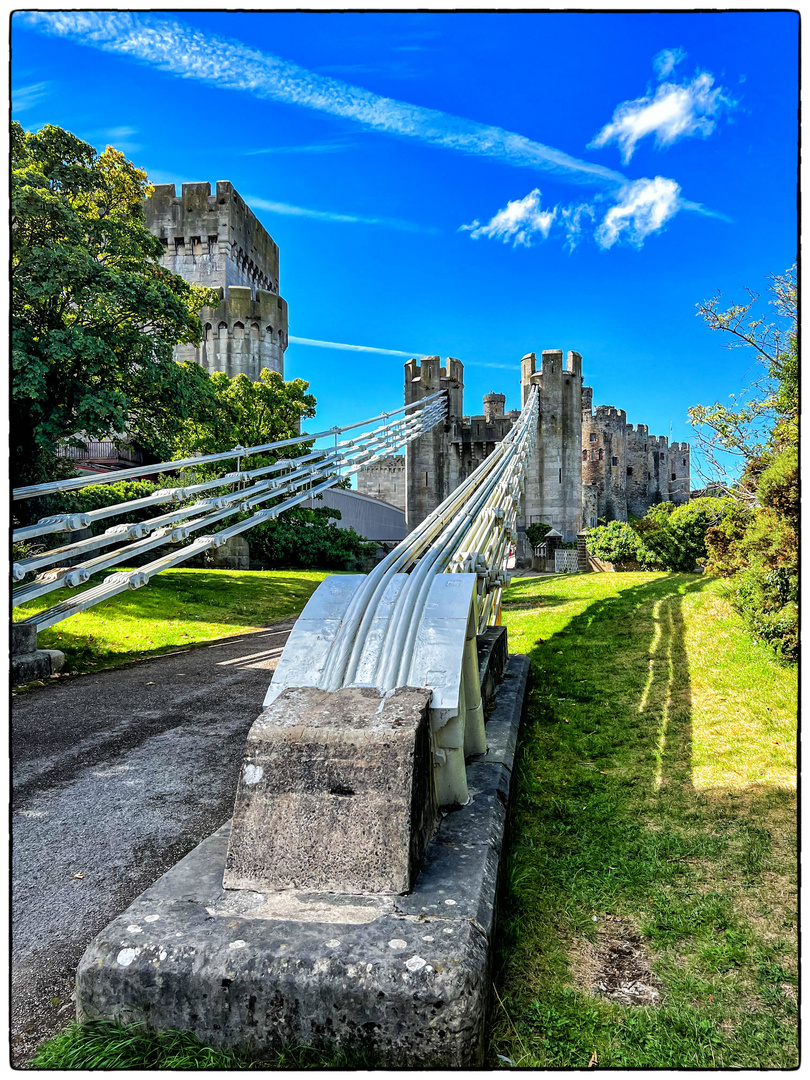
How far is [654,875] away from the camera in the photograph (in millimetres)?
2010

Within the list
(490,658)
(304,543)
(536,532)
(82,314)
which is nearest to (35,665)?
(490,658)

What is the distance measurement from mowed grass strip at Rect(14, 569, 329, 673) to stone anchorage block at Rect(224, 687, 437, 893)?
4.34m

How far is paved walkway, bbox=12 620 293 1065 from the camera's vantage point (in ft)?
5.41

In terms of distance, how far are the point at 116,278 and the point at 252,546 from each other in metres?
8.63

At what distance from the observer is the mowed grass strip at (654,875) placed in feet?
4.54

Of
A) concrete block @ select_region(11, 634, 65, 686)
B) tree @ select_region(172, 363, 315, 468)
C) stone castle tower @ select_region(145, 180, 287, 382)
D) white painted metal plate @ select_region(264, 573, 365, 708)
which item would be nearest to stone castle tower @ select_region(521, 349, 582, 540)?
tree @ select_region(172, 363, 315, 468)

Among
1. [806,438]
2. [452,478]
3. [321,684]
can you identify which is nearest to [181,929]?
[321,684]

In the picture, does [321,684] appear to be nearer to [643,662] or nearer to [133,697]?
[133,697]

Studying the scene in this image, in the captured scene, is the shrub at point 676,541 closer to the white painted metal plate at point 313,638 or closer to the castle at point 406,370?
the castle at point 406,370

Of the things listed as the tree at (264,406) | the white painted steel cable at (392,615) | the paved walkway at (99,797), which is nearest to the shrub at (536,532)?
the tree at (264,406)

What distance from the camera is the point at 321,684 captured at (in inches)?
74.5

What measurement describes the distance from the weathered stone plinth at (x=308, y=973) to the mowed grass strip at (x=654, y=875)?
0.22 meters

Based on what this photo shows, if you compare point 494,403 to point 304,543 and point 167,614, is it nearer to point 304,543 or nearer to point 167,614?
point 304,543

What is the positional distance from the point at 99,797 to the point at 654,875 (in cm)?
206
